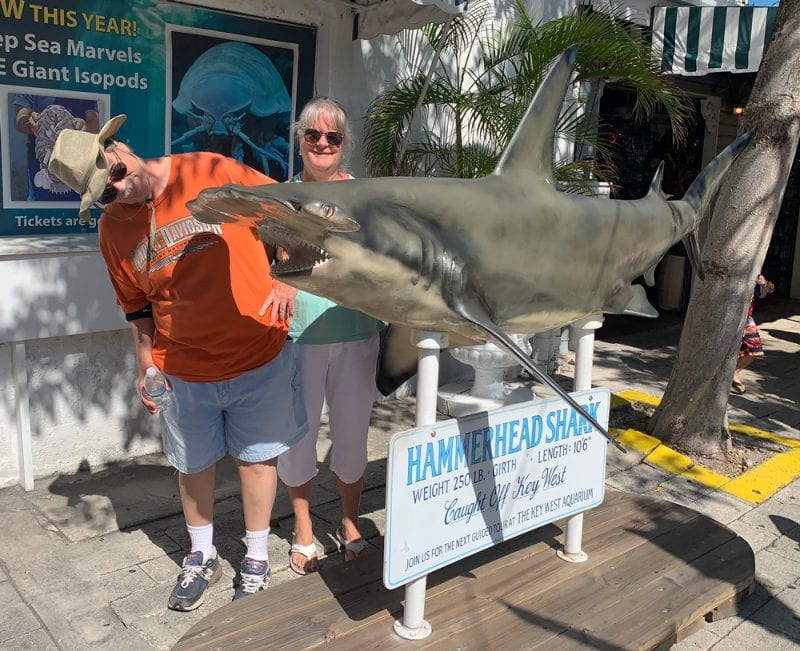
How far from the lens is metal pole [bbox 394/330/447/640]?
2.43 m

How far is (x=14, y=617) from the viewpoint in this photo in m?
3.08

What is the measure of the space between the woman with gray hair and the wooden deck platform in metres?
0.43

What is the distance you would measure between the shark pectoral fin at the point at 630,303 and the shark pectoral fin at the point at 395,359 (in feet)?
2.45

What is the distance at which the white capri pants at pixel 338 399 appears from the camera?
323 cm

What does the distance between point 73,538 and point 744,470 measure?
4055 mm

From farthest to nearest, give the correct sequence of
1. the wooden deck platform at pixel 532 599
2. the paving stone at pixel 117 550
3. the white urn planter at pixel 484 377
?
the white urn planter at pixel 484 377, the paving stone at pixel 117 550, the wooden deck platform at pixel 532 599

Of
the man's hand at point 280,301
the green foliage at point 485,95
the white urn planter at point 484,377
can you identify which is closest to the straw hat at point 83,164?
the man's hand at point 280,301

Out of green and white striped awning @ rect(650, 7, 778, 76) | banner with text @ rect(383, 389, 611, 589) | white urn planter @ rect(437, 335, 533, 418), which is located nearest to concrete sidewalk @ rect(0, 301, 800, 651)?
white urn planter @ rect(437, 335, 533, 418)

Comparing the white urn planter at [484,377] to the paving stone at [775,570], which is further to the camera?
the white urn planter at [484,377]

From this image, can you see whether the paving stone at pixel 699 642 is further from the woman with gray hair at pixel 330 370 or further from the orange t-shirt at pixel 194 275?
the orange t-shirt at pixel 194 275

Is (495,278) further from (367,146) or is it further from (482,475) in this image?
(367,146)

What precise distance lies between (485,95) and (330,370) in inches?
120

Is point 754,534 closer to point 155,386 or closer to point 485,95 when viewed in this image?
point 155,386

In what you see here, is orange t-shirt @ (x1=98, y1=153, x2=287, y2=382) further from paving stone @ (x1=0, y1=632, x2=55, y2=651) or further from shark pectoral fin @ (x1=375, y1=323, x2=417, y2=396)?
paving stone @ (x1=0, y1=632, x2=55, y2=651)
